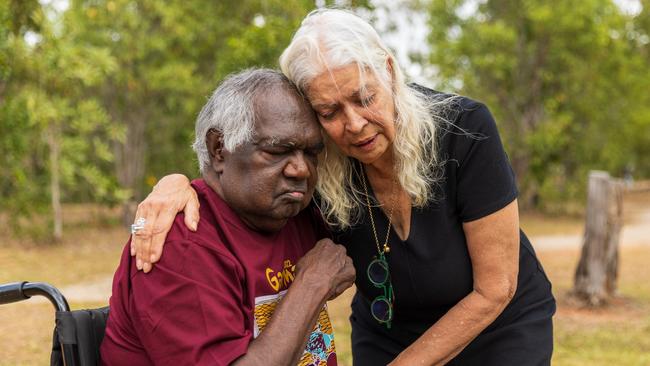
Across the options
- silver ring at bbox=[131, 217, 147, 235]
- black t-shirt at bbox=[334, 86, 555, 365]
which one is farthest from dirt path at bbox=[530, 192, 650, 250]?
silver ring at bbox=[131, 217, 147, 235]

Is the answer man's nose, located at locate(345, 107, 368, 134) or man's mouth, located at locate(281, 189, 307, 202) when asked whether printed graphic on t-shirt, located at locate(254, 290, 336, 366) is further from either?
man's nose, located at locate(345, 107, 368, 134)

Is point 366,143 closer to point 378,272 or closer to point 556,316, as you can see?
point 378,272

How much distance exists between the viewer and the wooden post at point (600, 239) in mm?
8539

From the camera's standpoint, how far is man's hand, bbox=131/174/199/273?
1.96 meters

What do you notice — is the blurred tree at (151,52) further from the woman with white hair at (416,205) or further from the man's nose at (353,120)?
the man's nose at (353,120)

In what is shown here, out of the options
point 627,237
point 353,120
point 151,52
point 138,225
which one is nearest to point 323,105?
point 353,120

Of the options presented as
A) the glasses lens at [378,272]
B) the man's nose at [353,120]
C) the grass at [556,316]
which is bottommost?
the grass at [556,316]

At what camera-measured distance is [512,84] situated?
70.3 feet

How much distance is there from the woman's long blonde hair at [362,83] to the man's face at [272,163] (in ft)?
0.38

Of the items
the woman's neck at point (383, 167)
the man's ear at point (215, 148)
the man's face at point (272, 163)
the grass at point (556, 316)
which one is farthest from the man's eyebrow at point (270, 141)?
the grass at point (556, 316)

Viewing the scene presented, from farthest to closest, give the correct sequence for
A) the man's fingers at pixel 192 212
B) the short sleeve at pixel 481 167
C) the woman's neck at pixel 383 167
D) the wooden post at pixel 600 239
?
the wooden post at pixel 600 239 → the woman's neck at pixel 383 167 → the short sleeve at pixel 481 167 → the man's fingers at pixel 192 212

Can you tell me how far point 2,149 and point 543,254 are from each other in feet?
30.1

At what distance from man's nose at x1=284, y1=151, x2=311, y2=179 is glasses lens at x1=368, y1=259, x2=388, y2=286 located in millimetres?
548

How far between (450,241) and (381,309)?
0.37 m
